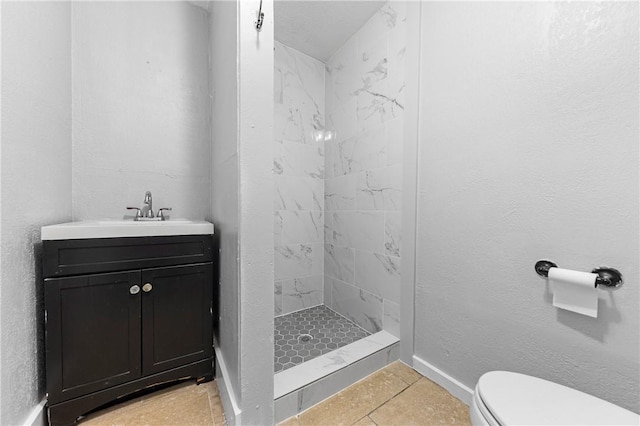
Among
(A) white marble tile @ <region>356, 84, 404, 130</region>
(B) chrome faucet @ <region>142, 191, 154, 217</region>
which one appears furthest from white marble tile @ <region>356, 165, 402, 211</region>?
(B) chrome faucet @ <region>142, 191, 154, 217</region>

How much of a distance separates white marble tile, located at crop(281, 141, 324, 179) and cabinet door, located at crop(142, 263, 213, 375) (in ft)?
3.63

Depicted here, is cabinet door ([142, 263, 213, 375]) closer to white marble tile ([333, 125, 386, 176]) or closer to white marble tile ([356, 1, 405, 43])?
white marble tile ([333, 125, 386, 176])

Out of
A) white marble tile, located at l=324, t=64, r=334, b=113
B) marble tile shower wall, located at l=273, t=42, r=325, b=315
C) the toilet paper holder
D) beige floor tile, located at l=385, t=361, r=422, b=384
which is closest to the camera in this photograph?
the toilet paper holder

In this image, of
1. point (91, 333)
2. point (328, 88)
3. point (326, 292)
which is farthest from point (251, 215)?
point (328, 88)

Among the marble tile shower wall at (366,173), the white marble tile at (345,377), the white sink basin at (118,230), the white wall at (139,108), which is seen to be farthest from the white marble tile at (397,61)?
the white marble tile at (345,377)

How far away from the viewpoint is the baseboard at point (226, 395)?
0.95 meters

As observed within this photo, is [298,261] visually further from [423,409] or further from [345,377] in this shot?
[423,409]

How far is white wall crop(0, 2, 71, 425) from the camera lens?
2.71 feet

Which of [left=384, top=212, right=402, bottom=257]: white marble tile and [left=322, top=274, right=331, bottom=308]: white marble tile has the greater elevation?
[left=384, top=212, right=402, bottom=257]: white marble tile

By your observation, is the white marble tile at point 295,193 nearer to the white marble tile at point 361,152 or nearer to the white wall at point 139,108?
the white marble tile at point 361,152

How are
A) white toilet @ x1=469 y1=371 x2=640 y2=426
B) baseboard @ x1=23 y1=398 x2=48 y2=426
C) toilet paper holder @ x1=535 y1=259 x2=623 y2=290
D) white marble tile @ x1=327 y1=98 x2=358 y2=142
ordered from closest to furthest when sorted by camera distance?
white toilet @ x1=469 y1=371 x2=640 y2=426, toilet paper holder @ x1=535 y1=259 x2=623 y2=290, baseboard @ x1=23 y1=398 x2=48 y2=426, white marble tile @ x1=327 y1=98 x2=358 y2=142

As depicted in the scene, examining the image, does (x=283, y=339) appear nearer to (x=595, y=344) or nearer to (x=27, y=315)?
(x=27, y=315)

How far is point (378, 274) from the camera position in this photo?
173 cm

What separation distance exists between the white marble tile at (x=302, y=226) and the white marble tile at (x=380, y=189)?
49 centimetres
